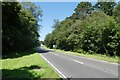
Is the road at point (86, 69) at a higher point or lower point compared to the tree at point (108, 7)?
lower

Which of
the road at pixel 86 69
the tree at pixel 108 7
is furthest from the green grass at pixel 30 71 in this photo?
the tree at pixel 108 7

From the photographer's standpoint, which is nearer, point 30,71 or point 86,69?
point 30,71

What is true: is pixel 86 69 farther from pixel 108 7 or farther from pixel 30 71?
pixel 108 7

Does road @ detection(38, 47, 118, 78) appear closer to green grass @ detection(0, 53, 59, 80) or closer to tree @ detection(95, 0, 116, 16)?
green grass @ detection(0, 53, 59, 80)

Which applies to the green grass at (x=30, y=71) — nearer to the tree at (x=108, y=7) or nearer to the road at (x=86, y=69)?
the road at (x=86, y=69)

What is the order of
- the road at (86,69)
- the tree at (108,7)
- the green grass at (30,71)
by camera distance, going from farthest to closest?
1. the tree at (108,7)
2. the road at (86,69)
3. the green grass at (30,71)

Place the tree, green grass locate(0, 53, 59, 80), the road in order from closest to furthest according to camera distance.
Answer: green grass locate(0, 53, 59, 80)
the road
the tree

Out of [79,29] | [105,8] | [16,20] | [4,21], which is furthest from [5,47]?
[105,8]

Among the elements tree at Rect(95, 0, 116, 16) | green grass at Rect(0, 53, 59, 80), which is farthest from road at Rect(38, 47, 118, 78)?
tree at Rect(95, 0, 116, 16)

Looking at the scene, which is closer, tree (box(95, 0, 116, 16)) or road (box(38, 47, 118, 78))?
road (box(38, 47, 118, 78))

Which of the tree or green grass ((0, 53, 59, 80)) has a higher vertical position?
the tree

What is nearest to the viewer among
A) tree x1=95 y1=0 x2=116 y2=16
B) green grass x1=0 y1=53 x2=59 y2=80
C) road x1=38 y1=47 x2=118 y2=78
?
green grass x1=0 y1=53 x2=59 y2=80

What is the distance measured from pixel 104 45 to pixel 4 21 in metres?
17.8

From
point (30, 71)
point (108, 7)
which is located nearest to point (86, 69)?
point (30, 71)
